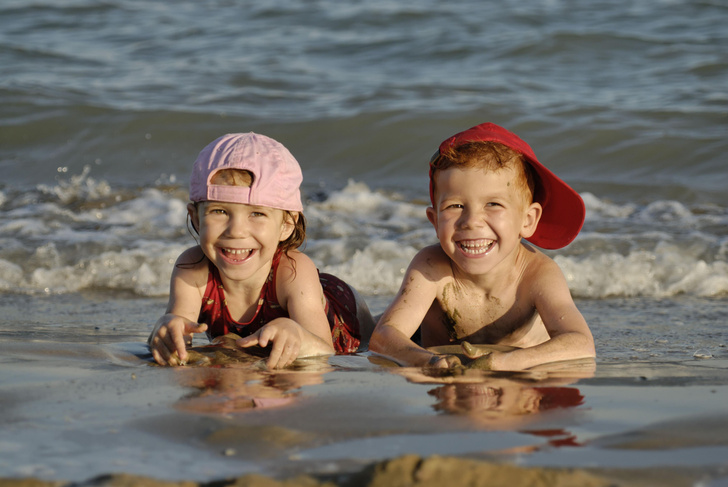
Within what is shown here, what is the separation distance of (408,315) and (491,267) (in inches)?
15.0

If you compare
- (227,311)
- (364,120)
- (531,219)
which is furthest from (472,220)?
(364,120)

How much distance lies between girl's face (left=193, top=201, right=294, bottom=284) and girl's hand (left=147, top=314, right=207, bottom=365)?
14.5 inches

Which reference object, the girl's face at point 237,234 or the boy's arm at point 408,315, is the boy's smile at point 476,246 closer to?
the boy's arm at point 408,315

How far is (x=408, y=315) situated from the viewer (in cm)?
347

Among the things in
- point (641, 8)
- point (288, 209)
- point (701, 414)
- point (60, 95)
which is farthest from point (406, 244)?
point (641, 8)

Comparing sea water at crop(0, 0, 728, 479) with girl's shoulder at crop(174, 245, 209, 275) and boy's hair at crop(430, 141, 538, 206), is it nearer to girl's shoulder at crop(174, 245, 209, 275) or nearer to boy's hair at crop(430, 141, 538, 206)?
girl's shoulder at crop(174, 245, 209, 275)

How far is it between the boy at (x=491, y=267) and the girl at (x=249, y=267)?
401 millimetres

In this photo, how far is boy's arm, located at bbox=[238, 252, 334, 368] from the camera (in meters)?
3.19

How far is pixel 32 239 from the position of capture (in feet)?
19.4

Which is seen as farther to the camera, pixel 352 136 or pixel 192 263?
pixel 352 136

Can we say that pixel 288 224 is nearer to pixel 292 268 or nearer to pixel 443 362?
pixel 292 268

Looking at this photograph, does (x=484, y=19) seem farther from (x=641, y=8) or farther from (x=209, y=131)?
(x=209, y=131)

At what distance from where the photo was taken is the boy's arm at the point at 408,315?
321 cm

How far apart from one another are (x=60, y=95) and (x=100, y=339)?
22.8ft
